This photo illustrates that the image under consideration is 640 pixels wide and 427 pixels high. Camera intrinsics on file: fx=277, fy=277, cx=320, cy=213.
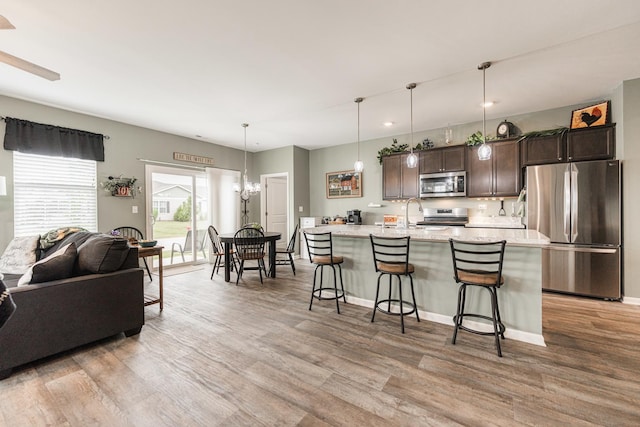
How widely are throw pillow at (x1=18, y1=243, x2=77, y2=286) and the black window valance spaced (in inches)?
102

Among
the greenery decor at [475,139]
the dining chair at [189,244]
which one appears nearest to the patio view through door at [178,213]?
the dining chair at [189,244]

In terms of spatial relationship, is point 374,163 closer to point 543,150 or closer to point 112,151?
point 543,150

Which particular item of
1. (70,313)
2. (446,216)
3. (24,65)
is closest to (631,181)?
(446,216)

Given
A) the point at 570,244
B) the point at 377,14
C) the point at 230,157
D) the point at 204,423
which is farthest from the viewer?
the point at 230,157

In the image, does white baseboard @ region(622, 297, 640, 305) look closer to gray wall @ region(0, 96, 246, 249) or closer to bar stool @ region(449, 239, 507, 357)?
bar stool @ region(449, 239, 507, 357)

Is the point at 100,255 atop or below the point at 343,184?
below

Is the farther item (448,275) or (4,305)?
(448,275)

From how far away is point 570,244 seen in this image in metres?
3.76

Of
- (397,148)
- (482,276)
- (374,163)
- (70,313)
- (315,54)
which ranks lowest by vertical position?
(70,313)

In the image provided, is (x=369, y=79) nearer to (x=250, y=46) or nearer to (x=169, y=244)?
(x=250, y=46)

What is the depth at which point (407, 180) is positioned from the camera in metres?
5.45

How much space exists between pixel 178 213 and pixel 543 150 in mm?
6585

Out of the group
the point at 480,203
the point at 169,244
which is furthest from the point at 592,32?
the point at 169,244

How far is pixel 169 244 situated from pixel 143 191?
3.92 feet
